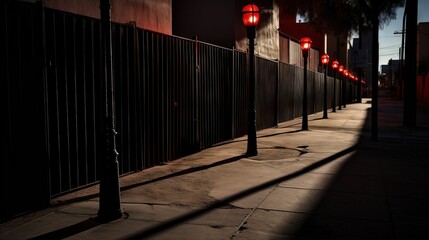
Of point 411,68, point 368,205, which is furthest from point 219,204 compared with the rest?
point 411,68

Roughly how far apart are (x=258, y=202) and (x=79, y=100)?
122 inches

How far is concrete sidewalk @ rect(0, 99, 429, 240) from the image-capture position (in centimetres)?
478

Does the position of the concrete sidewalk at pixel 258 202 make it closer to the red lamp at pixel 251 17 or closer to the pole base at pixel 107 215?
the pole base at pixel 107 215

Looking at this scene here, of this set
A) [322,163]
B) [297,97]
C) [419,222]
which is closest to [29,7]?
[419,222]

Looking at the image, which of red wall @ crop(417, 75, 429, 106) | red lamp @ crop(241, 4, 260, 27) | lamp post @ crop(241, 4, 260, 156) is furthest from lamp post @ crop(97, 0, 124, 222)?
red wall @ crop(417, 75, 429, 106)

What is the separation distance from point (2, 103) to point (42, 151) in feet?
2.86

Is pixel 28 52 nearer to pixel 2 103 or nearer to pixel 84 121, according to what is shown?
pixel 2 103

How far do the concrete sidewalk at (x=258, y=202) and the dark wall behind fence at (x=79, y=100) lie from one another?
431mm

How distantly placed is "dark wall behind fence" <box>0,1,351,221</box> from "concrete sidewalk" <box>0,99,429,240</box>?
431 mm

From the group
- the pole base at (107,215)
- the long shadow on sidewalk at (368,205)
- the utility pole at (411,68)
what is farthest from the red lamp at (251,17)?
the utility pole at (411,68)

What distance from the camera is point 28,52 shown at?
5.51 metres

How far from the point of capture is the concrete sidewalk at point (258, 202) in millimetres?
4781

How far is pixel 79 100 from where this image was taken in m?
6.56

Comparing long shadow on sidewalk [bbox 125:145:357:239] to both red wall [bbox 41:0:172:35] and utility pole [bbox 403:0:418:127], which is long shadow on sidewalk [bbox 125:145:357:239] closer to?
red wall [bbox 41:0:172:35]
